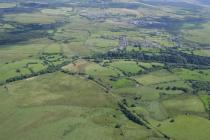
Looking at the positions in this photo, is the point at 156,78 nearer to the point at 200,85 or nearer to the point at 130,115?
the point at 200,85

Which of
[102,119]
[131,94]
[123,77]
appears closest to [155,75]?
[123,77]

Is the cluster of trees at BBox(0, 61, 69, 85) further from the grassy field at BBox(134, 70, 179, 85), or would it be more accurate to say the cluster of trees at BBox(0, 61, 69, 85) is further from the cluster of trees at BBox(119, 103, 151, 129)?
the cluster of trees at BBox(119, 103, 151, 129)

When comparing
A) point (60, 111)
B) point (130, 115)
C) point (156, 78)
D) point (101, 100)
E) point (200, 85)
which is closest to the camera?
point (130, 115)

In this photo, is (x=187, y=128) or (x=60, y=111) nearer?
(x=187, y=128)

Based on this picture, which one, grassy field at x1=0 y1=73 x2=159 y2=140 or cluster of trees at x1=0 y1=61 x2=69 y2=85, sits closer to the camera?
grassy field at x1=0 y1=73 x2=159 y2=140

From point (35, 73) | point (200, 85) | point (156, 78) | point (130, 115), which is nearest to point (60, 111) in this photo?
point (130, 115)

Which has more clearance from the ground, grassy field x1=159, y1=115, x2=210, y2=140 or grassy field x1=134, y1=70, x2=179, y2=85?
grassy field x1=134, y1=70, x2=179, y2=85

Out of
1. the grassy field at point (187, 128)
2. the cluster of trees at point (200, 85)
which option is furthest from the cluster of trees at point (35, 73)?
the grassy field at point (187, 128)

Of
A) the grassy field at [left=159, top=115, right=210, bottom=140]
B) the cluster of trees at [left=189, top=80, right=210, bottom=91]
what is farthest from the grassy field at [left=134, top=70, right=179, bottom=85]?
the grassy field at [left=159, top=115, right=210, bottom=140]

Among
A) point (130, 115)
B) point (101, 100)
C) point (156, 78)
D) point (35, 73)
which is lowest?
point (156, 78)

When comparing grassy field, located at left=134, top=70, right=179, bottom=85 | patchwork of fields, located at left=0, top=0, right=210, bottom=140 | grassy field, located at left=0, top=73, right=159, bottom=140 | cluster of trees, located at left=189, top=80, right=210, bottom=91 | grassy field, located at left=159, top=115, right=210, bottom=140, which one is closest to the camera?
grassy field, located at left=0, top=73, right=159, bottom=140

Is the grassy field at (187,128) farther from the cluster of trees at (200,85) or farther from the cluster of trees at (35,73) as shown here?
the cluster of trees at (35,73)
